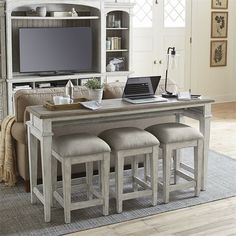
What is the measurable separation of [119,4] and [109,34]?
62cm

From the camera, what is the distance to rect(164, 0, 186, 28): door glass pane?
8.24m

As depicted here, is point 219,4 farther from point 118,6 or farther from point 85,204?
point 85,204

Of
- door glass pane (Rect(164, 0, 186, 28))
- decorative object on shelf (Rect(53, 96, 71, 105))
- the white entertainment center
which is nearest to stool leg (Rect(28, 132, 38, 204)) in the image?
decorative object on shelf (Rect(53, 96, 71, 105))

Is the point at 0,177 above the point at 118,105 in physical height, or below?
below

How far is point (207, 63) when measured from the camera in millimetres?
8875

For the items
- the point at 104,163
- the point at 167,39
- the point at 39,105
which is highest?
the point at 167,39

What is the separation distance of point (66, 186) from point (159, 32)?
5143 millimetres

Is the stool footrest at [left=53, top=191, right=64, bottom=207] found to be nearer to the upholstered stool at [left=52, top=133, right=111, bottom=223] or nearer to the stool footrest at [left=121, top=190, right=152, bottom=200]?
the upholstered stool at [left=52, top=133, right=111, bottom=223]

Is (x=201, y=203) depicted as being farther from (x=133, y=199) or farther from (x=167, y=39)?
(x=167, y=39)

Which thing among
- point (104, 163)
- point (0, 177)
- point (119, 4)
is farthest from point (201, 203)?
point (119, 4)

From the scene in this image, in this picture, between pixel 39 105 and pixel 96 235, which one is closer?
pixel 96 235

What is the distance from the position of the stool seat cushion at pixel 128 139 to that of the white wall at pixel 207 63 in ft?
16.7

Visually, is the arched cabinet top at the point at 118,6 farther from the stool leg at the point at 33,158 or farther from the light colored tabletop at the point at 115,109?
the stool leg at the point at 33,158

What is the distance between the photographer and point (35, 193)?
156 inches
